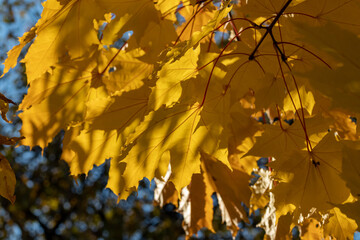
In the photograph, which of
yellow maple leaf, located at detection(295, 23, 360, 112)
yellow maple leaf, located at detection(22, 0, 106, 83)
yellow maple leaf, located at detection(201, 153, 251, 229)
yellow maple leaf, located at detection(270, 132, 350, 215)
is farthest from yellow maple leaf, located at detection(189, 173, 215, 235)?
yellow maple leaf, located at detection(295, 23, 360, 112)

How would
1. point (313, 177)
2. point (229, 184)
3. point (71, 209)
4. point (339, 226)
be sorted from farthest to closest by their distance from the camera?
point (71, 209) < point (229, 184) < point (339, 226) < point (313, 177)

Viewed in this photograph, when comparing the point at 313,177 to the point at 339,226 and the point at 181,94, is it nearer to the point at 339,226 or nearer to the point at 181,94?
the point at 339,226

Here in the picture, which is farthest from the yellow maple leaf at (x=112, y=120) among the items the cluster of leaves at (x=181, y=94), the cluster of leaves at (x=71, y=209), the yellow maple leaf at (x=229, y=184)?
the cluster of leaves at (x=71, y=209)

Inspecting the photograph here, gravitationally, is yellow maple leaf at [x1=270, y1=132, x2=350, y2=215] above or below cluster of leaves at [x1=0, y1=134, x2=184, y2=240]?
above

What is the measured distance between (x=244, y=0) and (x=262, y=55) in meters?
0.23

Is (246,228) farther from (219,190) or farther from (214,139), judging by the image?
(214,139)

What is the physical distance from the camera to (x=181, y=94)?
871 millimetres

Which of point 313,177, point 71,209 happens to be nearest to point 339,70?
point 313,177

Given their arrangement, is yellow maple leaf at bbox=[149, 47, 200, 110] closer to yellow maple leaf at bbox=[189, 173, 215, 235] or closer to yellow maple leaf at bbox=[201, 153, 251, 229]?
yellow maple leaf at bbox=[201, 153, 251, 229]

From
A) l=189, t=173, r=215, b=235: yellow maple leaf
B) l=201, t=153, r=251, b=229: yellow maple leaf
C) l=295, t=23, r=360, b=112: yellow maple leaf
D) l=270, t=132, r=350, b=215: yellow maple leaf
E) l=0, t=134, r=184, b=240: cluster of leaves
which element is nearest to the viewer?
l=295, t=23, r=360, b=112: yellow maple leaf

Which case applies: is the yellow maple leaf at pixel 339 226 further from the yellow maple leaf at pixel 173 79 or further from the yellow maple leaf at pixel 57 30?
the yellow maple leaf at pixel 57 30

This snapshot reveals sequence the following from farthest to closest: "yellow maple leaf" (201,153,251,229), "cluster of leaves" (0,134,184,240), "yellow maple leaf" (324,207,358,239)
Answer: "cluster of leaves" (0,134,184,240) → "yellow maple leaf" (201,153,251,229) → "yellow maple leaf" (324,207,358,239)

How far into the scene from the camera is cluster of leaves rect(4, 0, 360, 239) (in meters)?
→ 0.83

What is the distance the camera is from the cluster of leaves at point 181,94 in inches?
32.9
